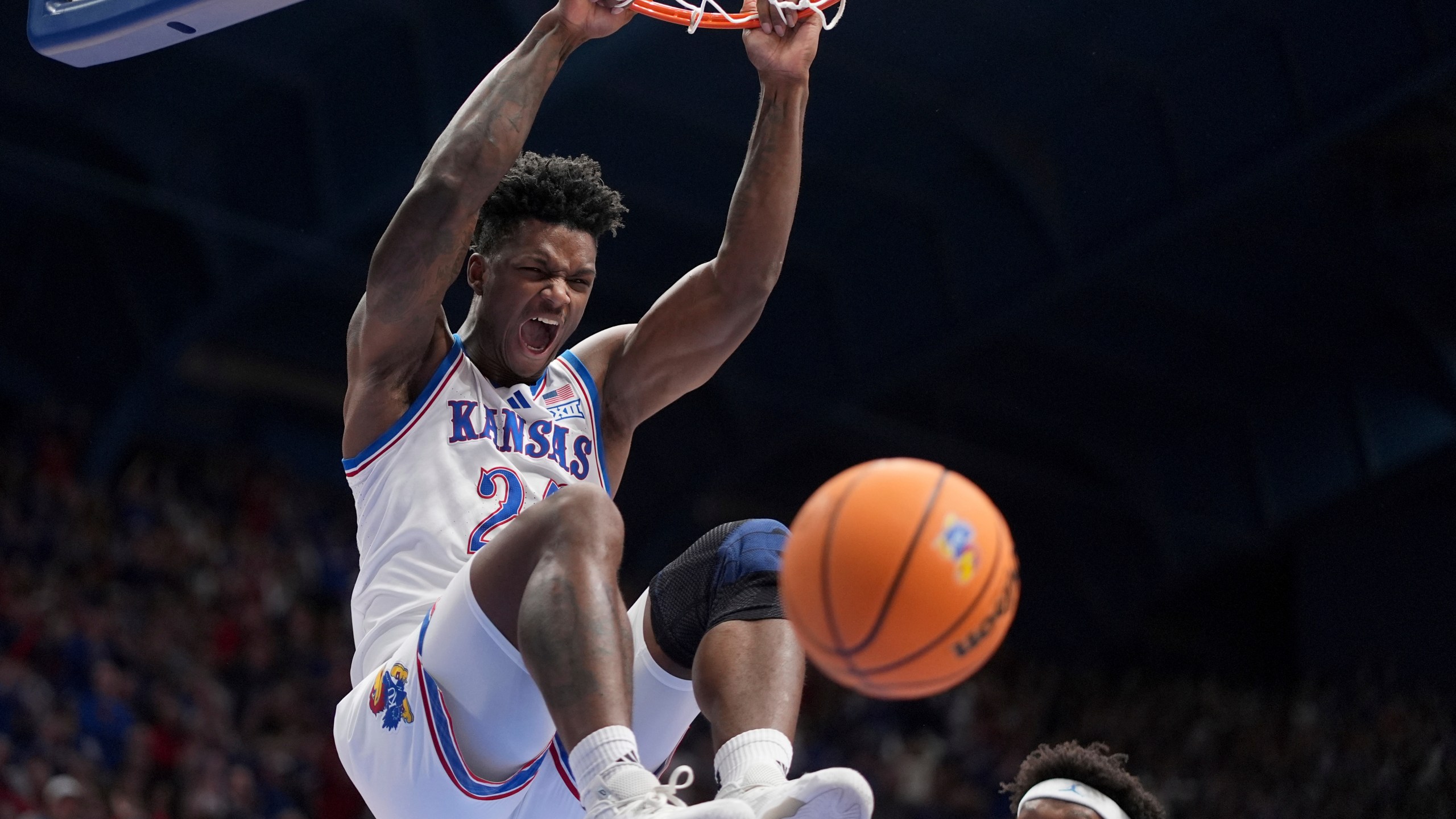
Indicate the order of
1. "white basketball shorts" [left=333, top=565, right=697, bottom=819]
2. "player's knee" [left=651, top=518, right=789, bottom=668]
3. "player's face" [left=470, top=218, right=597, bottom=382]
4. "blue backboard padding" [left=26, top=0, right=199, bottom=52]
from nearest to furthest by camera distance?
"white basketball shorts" [left=333, top=565, right=697, bottom=819], "player's knee" [left=651, top=518, right=789, bottom=668], "player's face" [left=470, top=218, right=597, bottom=382], "blue backboard padding" [left=26, top=0, right=199, bottom=52]

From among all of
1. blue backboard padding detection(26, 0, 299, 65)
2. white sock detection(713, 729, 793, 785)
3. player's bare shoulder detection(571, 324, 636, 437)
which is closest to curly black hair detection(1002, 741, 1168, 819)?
white sock detection(713, 729, 793, 785)

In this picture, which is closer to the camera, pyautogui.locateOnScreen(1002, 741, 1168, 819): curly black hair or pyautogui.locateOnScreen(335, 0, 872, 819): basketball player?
pyautogui.locateOnScreen(335, 0, 872, 819): basketball player

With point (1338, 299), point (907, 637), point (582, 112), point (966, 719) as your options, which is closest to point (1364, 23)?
point (1338, 299)

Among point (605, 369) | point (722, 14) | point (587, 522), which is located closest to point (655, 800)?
point (587, 522)

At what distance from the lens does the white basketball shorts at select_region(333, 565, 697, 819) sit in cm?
337

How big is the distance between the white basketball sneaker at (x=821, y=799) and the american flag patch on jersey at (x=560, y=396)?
1469mm

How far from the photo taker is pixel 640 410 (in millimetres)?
4340

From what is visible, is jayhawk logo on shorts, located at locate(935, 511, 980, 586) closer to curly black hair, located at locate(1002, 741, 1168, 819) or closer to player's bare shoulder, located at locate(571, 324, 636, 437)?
player's bare shoulder, located at locate(571, 324, 636, 437)

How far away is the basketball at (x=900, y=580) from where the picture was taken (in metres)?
2.87

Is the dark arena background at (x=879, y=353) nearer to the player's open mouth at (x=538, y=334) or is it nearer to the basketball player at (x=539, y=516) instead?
the basketball player at (x=539, y=516)

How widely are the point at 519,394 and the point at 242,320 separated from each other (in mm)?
13099

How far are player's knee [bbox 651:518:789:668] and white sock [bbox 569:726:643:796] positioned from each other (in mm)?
587

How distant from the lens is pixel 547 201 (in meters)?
4.00

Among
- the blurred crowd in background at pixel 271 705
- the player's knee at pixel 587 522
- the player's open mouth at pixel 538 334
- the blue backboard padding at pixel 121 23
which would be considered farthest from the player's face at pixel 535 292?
the blurred crowd in background at pixel 271 705
